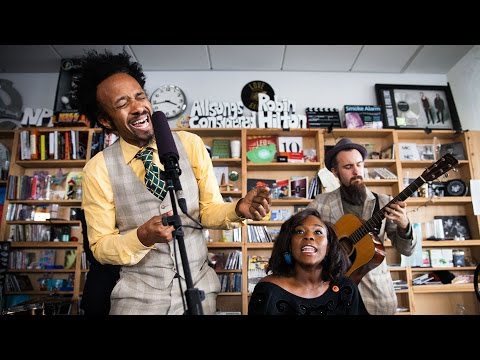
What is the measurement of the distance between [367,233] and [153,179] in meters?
1.39

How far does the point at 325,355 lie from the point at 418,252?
10.1 ft

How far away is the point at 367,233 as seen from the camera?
6.31ft

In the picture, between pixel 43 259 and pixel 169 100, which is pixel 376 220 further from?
pixel 43 259

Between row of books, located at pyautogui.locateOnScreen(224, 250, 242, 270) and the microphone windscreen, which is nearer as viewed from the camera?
the microphone windscreen

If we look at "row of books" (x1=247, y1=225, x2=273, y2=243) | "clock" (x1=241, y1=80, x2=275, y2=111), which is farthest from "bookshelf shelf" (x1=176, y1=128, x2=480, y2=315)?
"clock" (x1=241, y1=80, x2=275, y2=111)

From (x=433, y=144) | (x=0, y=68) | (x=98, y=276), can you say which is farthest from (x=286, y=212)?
(x=0, y=68)

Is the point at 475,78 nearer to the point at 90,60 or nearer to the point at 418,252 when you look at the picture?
the point at 418,252

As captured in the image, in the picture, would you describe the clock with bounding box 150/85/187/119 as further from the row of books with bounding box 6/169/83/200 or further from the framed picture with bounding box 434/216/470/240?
the framed picture with bounding box 434/216/470/240

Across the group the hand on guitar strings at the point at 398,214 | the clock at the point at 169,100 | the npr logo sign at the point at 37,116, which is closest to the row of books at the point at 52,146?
the npr logo sign at the point at 37,116

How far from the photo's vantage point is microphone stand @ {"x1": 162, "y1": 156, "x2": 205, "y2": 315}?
641mm

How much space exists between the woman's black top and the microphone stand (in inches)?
27.5

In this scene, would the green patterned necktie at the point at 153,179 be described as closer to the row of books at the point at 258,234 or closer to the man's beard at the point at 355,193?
the man's beard at the point at 355,193

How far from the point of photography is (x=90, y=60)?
1.22 metres
